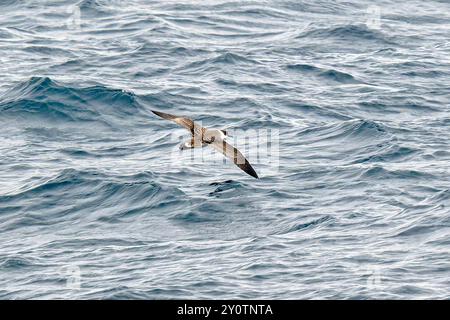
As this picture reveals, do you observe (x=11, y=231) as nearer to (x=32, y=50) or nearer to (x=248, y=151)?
(x=248, y=151)

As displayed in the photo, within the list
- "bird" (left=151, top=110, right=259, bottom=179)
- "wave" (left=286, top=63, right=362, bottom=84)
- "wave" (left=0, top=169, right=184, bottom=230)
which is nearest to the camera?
"bird" (left=151, top=110, right=259, bottom=179)

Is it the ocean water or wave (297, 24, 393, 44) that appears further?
wave (297, 24, 393, 44)

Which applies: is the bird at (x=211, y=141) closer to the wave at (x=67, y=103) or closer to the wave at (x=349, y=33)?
the wave at (x=67, y=103)

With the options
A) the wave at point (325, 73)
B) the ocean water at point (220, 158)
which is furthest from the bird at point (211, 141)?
the wave at point (325, 73)

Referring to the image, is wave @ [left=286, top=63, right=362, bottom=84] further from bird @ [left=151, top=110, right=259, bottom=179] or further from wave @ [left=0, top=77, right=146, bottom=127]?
bird @ [left=151, top=110, right=259, bottom=179]

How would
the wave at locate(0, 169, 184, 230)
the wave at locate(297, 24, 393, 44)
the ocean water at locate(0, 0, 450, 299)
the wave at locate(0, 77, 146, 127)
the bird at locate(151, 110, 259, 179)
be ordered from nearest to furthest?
the ocean water at locate(0, 0, 450, 299), the bird at locate(151, 110, 259, 179), the wave at locate(0, 169, 184, 230), the wave at locate(0, 77, 146, 127), the wave at locate(297, 24, 393, 44)

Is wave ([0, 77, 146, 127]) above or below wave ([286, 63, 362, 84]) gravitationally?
above

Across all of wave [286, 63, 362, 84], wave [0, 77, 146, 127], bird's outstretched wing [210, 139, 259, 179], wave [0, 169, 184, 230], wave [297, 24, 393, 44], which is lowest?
wave [297, 24, 393, 44]

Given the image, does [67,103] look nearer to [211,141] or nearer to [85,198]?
[85,198]

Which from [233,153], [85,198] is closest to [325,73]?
[85,198]

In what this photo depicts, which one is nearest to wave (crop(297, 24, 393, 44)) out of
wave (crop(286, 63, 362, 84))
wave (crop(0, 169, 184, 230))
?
wave (crop(286, 63, 362, 84))
